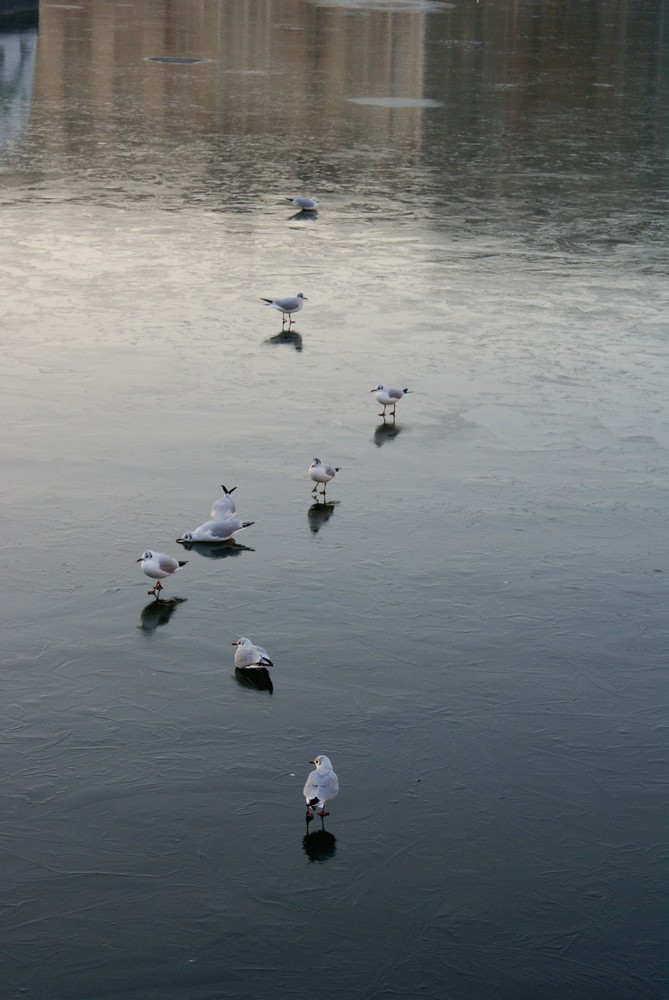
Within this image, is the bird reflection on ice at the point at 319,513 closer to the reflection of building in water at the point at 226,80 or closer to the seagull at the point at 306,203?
the seagull at the point at 306,203

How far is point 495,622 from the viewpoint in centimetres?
1013

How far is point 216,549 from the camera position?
11180 mm

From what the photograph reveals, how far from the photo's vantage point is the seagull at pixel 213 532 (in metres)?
11.0

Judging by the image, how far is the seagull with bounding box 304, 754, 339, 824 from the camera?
779 cm

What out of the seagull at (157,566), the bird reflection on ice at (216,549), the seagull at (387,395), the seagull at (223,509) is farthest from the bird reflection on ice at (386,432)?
the seagull at (157,566)

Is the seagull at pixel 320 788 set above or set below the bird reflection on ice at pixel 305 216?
below

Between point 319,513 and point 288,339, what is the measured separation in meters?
4.97

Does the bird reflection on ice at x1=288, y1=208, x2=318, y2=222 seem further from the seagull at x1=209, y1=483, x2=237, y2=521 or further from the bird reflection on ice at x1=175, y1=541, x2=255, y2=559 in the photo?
the bird reflection on ice at x1=175, y1=541, x2=255, y2=559

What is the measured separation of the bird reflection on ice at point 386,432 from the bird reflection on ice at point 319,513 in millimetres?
1463

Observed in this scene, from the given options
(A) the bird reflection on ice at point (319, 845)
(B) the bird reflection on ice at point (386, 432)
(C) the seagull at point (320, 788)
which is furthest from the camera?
(B) the bird reflection on ice at point (386, 432)

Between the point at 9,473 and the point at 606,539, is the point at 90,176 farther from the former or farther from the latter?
the point at 606,539

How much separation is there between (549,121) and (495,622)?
1016 inches

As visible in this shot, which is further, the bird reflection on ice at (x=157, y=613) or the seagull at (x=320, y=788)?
the bird reflection on ice at (x=157, y=613)

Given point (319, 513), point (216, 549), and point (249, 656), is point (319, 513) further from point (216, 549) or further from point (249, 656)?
point (249, 656)
